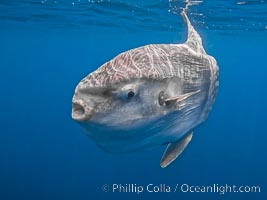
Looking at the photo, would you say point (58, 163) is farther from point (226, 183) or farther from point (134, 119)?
point (134, 119)

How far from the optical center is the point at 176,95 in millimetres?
3557

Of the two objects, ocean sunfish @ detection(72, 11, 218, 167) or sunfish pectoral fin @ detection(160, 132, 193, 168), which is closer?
ocean sunfish @ detection(72, 11, 218, 167)

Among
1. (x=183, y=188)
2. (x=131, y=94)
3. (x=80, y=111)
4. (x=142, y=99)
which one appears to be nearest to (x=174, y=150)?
(x=142, y=99)

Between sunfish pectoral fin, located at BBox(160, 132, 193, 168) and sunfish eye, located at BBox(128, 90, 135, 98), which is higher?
sunfish eye, located at BBox(128, 90, 135, 98)

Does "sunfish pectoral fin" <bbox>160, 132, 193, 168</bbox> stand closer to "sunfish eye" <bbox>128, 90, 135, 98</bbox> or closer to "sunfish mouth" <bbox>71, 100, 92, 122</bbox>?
"sunfish eye" <bbox>128, 90, 135, 98</bbox>

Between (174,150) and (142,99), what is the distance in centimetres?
161

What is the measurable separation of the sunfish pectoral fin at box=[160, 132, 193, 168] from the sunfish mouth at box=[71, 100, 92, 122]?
6.12 ft

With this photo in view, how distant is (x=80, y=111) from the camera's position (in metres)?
2.89

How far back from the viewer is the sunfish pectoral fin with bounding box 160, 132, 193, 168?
446cm

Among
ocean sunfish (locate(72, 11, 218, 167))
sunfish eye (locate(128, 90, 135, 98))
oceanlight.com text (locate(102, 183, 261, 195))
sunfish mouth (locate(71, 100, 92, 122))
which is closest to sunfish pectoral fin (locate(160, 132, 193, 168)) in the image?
ocean sunfish (locate(72, 11, 218, 167))

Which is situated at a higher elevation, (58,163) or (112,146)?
(112,146)

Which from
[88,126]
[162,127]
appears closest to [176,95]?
[162,127]

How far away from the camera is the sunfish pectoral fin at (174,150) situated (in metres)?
4.46

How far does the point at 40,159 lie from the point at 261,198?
44.7 feet
